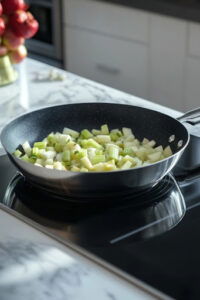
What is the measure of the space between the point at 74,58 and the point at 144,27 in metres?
0.55

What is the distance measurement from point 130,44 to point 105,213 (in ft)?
6.43

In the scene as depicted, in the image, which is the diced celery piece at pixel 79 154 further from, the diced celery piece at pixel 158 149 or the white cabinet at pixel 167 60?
the white cabinet at pixel 167 60

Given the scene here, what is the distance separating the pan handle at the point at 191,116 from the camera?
1.33m

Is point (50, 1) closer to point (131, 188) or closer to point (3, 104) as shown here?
point (3, 104)

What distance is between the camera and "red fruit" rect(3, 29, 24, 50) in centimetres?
171

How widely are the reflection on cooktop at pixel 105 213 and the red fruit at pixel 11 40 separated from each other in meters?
0.63

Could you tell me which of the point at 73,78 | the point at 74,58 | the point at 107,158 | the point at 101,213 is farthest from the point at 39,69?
the point at 74,58

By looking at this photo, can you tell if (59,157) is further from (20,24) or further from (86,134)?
(20,24)

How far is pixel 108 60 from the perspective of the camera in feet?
10.2

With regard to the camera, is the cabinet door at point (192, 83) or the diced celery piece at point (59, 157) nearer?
the diced celery piece at point (59, 157)

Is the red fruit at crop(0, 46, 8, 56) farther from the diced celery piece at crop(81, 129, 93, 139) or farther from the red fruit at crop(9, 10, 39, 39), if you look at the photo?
the diced celery piece at crop(81, 129, 93, 139)

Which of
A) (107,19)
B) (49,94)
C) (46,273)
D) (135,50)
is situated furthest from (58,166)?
(107,19)

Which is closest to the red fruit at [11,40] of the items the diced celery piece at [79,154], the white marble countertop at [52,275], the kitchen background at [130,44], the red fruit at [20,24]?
the red fruit at [20,24]

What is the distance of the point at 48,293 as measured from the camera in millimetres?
896
